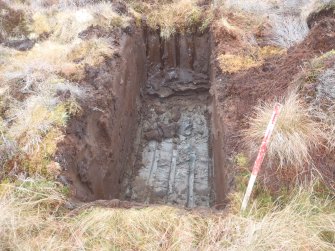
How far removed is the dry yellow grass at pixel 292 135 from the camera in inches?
138

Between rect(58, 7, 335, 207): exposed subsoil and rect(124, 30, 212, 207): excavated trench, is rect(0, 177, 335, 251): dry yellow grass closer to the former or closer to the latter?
rect(58, 7, 335, 207): exposed subsoil

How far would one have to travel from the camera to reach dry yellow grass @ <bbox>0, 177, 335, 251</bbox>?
9.55ft

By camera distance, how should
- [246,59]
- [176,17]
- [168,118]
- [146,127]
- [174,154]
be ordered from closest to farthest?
[246,59] < [174,154] < [146,127] < [168,118] < [176,17]

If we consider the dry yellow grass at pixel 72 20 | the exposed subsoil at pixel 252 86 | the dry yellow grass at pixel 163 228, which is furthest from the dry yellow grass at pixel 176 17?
the dry yellow grass at pixel 163 228

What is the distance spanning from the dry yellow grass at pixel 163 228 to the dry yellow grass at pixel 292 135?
1.13 feet

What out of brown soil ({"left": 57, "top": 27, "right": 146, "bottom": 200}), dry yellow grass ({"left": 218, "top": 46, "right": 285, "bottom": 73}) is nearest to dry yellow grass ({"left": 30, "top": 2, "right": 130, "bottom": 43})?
brown soil ({"left": 57, "top": 27, "right": 146, "bottom": 200})

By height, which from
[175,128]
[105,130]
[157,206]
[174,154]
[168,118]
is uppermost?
[168,118]

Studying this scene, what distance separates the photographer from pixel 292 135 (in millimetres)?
3590

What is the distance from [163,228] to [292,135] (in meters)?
1.52

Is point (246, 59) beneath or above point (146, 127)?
above

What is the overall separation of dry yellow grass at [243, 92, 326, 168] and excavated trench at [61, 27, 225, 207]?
3.47ft

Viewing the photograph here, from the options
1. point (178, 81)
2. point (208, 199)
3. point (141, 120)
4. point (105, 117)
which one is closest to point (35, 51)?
point (105, 117)

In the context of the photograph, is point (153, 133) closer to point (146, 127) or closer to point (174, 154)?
point (146, 127)

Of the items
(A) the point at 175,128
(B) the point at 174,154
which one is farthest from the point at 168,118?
(B) the point at 174,154
